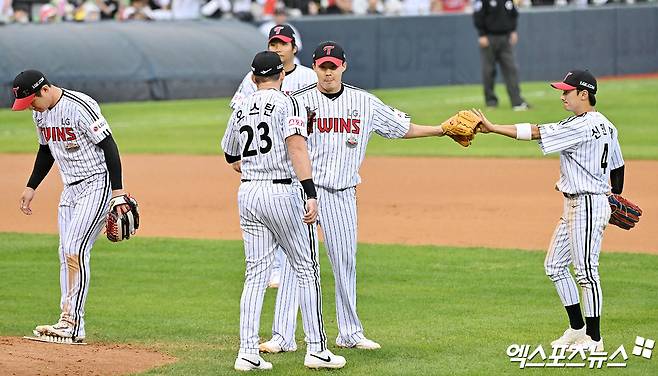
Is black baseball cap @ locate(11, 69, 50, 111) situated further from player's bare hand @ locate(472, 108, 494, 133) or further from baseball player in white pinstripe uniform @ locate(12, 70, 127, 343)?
player's bare hand @ locate(472, 108, 494, 133)

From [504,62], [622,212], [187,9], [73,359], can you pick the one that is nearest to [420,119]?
[504,62]

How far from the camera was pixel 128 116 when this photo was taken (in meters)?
25.9

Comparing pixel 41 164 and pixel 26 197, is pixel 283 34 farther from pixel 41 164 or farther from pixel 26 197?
pixel 26 197

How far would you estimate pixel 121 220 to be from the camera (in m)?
9.11

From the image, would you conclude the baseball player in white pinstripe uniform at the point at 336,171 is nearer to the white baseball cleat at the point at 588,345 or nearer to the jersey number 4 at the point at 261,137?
the jersey number 4 at the point at 261,137

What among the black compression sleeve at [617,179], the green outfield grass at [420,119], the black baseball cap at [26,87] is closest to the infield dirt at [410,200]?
the green outfield grass at [420,119]

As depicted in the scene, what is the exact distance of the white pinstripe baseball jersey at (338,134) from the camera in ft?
28.6

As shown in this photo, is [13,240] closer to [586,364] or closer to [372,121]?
[372,121]

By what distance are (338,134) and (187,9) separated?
901 inches

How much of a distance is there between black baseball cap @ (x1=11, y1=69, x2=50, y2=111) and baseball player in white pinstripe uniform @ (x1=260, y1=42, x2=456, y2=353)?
1.79 metres

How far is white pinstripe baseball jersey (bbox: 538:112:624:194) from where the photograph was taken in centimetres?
855

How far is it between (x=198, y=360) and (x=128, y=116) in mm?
17753

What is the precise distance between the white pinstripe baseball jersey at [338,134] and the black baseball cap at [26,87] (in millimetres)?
1775

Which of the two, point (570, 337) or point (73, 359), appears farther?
point (570, 337)
